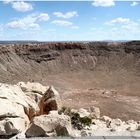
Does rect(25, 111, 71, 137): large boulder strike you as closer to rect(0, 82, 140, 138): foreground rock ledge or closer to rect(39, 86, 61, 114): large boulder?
rect(0, 82, 140, 138): foreground rock ledge

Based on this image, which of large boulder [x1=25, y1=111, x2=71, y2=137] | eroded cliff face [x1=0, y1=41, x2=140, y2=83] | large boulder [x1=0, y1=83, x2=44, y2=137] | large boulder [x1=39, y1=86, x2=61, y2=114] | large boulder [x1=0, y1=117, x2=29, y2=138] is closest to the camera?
large boulder [x1=25, y1=111, x2=71, y2=137]

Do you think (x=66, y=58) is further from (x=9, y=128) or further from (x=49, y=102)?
(x=9, y=128)

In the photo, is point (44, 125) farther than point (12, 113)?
No

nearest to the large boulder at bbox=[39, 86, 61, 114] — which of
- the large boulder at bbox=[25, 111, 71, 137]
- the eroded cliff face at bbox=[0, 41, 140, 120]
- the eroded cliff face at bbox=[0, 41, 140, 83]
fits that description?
the large boulder at bbox=[25, 111, 71, 137]

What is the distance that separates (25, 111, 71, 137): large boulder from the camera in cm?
724

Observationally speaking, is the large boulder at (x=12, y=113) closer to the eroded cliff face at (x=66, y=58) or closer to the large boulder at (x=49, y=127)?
the large boulder at (x=49, y=127)

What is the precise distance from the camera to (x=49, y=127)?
24.7 feet

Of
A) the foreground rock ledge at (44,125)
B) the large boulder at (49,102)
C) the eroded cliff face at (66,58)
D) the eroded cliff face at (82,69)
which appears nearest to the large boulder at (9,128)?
the foreground rock ledge at (44,125)

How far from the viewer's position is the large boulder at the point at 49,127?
23.7 feet

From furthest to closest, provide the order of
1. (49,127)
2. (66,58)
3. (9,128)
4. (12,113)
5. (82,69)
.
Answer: (66,58) < (82,69) < (12,113) < (9,128) < (49,127)

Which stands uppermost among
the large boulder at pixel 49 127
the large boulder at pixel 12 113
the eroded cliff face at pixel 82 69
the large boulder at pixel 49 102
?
the large boulder at pixel 49 127

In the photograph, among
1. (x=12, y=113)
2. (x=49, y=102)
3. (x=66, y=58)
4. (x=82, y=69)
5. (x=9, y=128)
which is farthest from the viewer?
(x=66, y=58)

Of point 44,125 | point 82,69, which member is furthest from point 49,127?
point 82,69

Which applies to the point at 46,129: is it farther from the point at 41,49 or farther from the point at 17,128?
the point at 41,49
